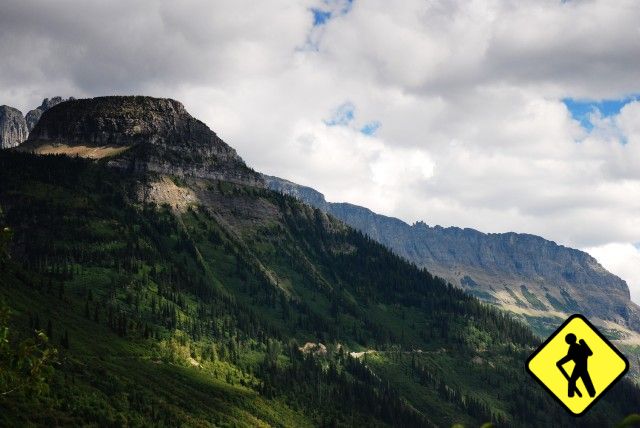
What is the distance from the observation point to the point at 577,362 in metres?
15.9

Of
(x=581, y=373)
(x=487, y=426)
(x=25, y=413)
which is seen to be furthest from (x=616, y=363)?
(x=25, y=413)

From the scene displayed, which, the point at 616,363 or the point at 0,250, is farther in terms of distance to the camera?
the point at 0,250

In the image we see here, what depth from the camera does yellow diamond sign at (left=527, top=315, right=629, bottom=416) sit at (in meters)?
15.6

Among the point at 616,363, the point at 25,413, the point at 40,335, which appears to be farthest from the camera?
the point at 25,413

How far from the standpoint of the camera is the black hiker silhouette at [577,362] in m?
15.7

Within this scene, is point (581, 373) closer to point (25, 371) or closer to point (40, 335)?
point (40, 335)

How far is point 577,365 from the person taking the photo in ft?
52.0

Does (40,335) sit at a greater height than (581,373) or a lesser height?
lesser

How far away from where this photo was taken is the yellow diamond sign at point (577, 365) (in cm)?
1559

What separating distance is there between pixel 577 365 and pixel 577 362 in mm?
78

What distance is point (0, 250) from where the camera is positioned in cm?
2322

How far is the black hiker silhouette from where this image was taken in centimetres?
1569

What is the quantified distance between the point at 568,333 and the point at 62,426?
20214 cm

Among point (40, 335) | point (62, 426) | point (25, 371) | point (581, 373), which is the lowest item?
point (62, 426)
